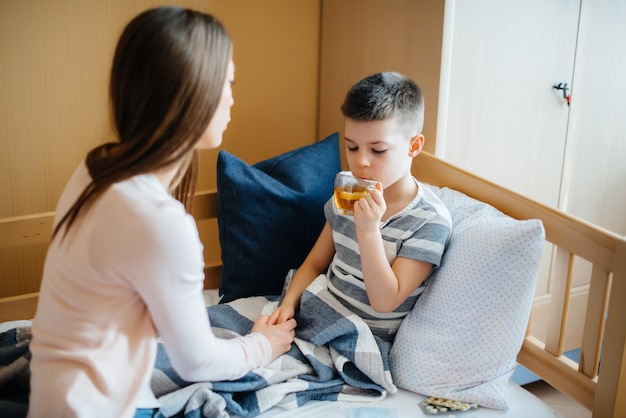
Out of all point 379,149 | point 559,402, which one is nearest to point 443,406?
point 379,149

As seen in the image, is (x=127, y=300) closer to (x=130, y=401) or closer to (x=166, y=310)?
(x=166, y=310)

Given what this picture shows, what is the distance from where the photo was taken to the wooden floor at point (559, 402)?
6.12 ft

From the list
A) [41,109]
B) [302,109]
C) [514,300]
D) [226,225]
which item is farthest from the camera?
[302,109]

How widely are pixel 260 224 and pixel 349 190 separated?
0.39 metres

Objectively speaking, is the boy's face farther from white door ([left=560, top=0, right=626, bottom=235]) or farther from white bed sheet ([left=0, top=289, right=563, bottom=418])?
white door ([left=560, top=0, right=626, bottom=235])

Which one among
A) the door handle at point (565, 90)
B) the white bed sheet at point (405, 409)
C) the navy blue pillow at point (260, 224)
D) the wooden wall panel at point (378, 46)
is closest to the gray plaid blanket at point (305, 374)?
the white bed sheet at point (405, 409)

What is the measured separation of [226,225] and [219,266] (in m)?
0.28

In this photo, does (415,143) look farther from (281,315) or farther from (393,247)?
(281,315)

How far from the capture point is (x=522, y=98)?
5.89 ft

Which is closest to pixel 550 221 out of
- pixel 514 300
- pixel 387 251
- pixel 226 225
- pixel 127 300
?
pixel 514 300

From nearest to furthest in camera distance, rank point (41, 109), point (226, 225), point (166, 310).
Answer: point (166, 310)
point (226, 225)
point (41, 109)

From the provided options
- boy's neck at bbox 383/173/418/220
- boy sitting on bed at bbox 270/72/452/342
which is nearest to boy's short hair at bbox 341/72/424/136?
boy sitting on bed at bbox 270/72/452/342

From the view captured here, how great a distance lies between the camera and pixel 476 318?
1.28 meters

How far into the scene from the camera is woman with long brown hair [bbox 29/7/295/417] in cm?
91
